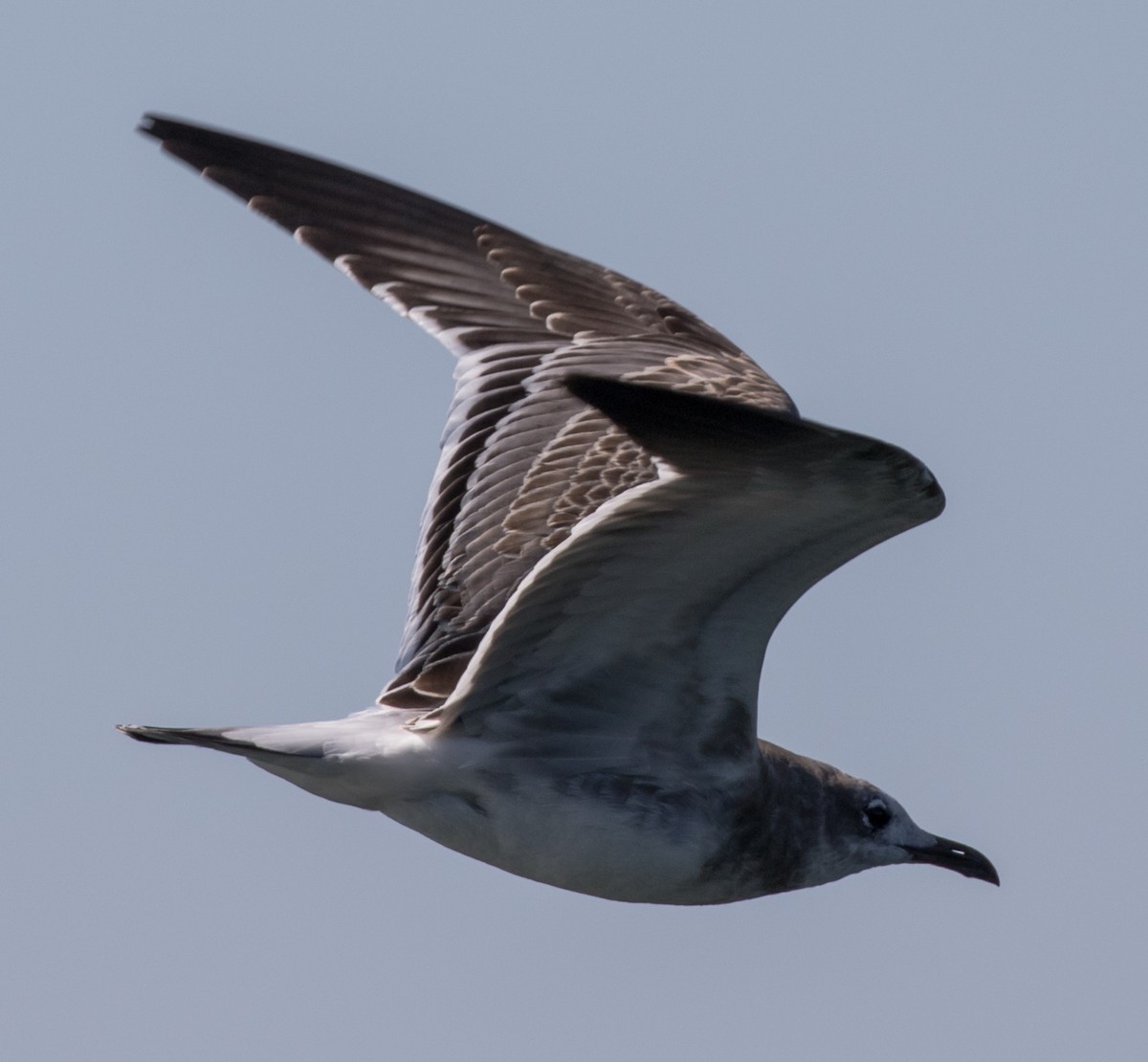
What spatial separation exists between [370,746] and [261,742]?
408mm

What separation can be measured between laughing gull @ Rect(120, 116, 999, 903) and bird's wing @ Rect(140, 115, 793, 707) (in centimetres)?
→ 1

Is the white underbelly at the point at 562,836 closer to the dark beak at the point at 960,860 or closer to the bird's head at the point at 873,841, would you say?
the bird's head at the point at 873,841

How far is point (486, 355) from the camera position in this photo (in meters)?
9.27

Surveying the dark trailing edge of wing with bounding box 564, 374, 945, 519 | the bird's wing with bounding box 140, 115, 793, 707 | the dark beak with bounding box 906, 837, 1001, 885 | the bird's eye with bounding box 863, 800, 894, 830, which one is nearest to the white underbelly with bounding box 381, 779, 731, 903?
the bird's wing with bounding box 140, 115, 793, 707

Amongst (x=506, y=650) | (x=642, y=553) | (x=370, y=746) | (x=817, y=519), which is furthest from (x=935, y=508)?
(x=370, y=746)

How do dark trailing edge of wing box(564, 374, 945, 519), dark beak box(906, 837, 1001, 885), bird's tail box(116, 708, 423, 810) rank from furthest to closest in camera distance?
dark beak box(906, 837, 1001, 885) → bird's tail box(116, 708, 423, 810) → dark trailing edge of wing box(564, 374, 945, 519)

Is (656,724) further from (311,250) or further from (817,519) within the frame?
(311,250)

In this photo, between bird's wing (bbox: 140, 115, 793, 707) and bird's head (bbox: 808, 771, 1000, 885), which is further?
bird's wing (bbox: 140, 115, 793, 707)

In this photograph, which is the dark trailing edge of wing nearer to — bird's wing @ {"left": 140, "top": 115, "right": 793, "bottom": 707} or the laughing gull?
the laughing gull

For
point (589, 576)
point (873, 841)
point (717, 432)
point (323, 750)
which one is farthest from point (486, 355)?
point (717, 432)

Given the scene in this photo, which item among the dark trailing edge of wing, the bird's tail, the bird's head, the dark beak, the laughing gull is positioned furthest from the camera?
the dark beak

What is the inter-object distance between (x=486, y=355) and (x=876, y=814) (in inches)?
99.5

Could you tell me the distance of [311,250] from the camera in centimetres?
910

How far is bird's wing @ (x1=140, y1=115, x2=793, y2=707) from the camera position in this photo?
8.68 m
